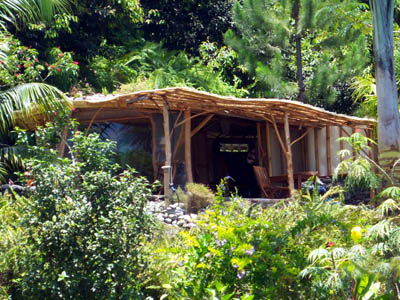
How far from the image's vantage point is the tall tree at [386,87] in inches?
243

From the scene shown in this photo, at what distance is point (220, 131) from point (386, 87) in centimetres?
832

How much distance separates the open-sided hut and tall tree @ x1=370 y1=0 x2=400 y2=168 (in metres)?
3.38

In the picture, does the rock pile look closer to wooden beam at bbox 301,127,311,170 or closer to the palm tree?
the palm tree

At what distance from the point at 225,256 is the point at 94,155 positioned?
1625mm

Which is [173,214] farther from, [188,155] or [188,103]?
[188,103]

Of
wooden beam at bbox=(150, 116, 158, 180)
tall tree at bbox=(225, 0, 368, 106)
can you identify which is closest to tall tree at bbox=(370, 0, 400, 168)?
wooden beam at bbox=(150, 116, 158, 180)

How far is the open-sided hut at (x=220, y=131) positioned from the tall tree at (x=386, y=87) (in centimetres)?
338

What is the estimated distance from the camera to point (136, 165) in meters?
12.2

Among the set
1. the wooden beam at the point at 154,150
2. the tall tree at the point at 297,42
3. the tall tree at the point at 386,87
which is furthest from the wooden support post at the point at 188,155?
the tall tree at the point at 297,42

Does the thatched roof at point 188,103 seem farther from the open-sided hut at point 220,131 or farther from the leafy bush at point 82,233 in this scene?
the leafy bush at point 82,233

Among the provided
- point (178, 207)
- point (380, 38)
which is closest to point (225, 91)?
point (178, 207)

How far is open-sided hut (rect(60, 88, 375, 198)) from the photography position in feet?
32.9

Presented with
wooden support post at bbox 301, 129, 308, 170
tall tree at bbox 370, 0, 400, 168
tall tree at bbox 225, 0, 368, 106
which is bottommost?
wooden support post at bbox 301, 129, 308, 170

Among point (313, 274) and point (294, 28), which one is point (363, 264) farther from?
point (294, 28)
